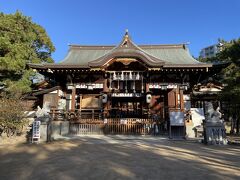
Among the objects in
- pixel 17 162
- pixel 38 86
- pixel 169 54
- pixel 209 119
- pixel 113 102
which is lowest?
pixel 17 162

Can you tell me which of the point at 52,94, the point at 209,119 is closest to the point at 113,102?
the point at 52,94

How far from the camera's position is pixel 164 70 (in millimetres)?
16484

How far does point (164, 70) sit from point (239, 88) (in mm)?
4968

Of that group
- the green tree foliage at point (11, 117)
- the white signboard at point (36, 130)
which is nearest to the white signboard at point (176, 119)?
the white signboard at point (36, 130)

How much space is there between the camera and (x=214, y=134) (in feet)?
35.4

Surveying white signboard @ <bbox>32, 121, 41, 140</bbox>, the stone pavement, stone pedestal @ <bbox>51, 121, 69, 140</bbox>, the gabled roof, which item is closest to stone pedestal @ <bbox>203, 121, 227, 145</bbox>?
the stone pavement

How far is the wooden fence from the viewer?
1448cm

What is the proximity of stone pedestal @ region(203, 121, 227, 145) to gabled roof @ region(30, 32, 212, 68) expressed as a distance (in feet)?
19.7

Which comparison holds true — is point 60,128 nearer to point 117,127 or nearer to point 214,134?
point 117,127

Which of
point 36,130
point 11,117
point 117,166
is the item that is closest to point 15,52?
point 11,117

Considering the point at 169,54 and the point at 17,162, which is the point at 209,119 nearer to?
the point at 17,162

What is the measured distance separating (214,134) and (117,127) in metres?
6.03

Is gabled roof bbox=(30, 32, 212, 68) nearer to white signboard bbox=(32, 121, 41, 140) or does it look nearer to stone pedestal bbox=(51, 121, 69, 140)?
stone pedestal bbox=(51, 121, 69, 140)

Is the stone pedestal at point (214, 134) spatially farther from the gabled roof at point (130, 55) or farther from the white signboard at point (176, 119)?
the gabled roof at point (130, 55)
